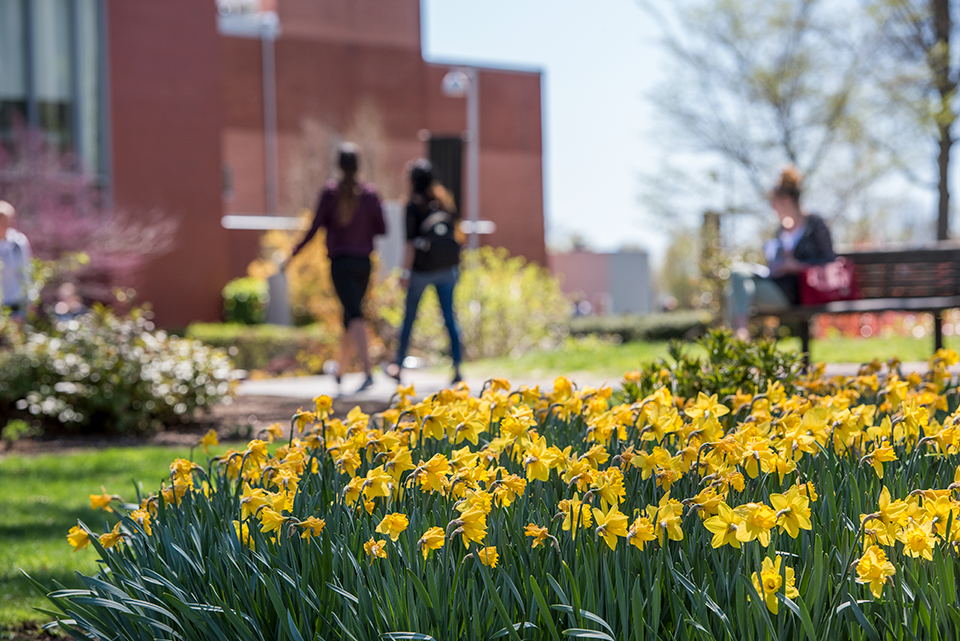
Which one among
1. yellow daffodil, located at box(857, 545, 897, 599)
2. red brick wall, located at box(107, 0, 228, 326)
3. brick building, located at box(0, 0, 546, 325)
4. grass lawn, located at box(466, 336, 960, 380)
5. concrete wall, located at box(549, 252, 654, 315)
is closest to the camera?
yellow daffodil, located at box(857, 545, 897, 599)

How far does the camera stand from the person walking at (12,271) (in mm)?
7591

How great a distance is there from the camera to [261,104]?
30750mm

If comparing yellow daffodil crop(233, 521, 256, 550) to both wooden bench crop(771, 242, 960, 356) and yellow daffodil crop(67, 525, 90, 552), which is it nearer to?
yellow daffodil crop(67, 525, 90, 552)

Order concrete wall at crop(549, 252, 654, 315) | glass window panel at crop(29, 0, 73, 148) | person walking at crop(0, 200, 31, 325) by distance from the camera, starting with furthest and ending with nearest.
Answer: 1. concrete wall at crop(549, 252, 654, 315)
2. glass window panel at crop(29, 0, 73, 148)
3. person walking at crop(0, 200, 31, 325)

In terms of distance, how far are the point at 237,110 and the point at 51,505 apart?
27642 mm

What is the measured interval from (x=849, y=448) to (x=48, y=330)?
640 centimetres

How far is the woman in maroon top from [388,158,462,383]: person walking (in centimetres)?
27

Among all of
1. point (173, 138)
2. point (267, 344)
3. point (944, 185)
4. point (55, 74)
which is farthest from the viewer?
point (173, 138)

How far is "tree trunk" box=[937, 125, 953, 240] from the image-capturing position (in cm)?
1491

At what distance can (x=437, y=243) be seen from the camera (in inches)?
290

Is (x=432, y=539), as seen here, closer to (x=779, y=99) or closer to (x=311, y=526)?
(x=311, y=526)

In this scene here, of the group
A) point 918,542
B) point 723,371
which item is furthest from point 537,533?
point 723,371

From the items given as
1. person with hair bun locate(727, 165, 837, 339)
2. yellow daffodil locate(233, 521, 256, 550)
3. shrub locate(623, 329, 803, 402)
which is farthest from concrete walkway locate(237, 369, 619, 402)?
yellow daffodil locate(233, 521, 256, 550)

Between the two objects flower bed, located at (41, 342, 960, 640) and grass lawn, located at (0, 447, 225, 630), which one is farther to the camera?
grass lawn, located at (0, 447, 225, 630)
